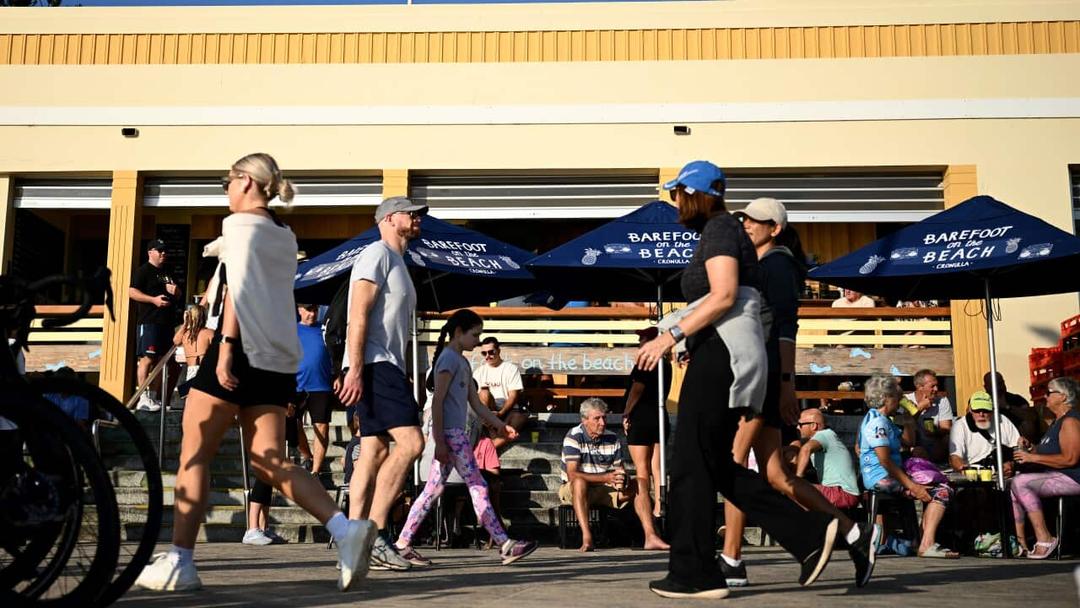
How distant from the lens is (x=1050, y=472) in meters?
9.01

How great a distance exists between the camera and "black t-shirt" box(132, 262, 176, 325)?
1301 cm

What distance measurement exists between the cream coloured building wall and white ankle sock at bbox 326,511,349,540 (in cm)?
1083

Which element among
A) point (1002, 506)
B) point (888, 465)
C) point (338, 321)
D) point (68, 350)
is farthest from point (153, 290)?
point (1002, 506)

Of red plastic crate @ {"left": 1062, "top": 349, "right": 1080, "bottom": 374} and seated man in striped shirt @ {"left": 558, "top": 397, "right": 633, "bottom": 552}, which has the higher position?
red plastic crate @ {"left": 1062, "top": 349, "right": 1080, "bottom": 374}

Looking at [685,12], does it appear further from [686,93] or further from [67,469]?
[67,469]

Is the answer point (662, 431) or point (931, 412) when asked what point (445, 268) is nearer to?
point (662, 431)

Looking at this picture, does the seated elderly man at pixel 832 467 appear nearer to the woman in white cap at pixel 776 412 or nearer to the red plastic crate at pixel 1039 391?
the woman in white cap at pixel 776 412

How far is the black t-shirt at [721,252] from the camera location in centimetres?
487

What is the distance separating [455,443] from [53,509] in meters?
3.44

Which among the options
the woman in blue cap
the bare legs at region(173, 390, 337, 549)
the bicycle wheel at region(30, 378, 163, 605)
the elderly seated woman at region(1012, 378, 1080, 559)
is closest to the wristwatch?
the woman in blue cap

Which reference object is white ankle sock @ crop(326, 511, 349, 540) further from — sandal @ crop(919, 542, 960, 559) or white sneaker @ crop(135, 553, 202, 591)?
sandal @ crop(919, 542, 960, 559)

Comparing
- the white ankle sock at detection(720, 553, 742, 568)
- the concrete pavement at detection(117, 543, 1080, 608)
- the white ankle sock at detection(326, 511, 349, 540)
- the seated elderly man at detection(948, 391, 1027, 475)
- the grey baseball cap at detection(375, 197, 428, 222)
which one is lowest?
the concrete pavement at detection(117, 543, 1080, 608)

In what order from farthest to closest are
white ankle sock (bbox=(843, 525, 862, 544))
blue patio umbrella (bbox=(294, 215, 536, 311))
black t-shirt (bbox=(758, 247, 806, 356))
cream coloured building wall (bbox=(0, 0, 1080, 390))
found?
cream coloured building wall (bbox=(0, 0, 1080, 390))
blue patio umbrella (bbox=(294, 215, 536, 311))
black t-shirt (bbox=(758, 247, 806, 356))
white ankle sock (bbox=(843, 525, 862, 544))

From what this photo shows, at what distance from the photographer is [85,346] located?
15406 mm
